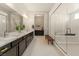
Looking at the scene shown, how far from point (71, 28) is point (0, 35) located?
2.25m

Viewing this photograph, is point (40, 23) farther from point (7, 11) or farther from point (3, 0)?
point (3, 0)

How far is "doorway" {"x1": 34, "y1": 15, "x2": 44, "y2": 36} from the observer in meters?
11.8

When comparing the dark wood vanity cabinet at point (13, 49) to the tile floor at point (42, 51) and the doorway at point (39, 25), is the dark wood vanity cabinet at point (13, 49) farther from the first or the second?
the doorway at point (39, 25)

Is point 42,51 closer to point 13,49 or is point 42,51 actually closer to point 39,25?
point 13,49

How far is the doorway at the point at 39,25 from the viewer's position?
38.7 ft

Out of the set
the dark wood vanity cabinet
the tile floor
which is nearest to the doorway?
the tile floor

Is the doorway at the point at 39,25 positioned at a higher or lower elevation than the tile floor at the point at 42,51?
higher

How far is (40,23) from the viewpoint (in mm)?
12562

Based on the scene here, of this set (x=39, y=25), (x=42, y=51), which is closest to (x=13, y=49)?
(x=42, y=51)

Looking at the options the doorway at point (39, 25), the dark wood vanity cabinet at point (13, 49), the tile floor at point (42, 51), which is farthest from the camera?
the doorway at point (39, 25)

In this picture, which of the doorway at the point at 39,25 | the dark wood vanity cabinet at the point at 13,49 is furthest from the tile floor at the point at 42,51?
the doorway at the point at 39,25

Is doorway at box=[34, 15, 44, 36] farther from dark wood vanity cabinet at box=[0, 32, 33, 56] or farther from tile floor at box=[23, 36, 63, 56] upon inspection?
dark wood vanity cabinet at box=[0, 32, 33, 56]

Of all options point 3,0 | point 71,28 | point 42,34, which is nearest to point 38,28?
point 42,34

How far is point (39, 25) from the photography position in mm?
12391
